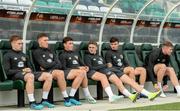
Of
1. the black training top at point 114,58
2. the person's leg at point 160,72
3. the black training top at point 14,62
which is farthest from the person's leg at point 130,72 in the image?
the black training top at point 14,62

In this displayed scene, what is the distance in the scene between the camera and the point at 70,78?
368 inches

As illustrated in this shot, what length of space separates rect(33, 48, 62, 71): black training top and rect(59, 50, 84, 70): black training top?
0.28 metres

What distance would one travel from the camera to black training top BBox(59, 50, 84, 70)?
9781 mm

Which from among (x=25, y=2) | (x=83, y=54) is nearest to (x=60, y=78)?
(x=83, y=54)

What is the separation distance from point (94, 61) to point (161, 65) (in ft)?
5.34

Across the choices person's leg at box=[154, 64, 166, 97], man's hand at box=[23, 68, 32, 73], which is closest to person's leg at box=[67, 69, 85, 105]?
man's hand at box=[23, 68, 32, 73]

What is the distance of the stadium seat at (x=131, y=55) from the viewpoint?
1149 cm

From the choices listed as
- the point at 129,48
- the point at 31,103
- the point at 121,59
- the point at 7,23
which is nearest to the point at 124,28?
the point at 129,48

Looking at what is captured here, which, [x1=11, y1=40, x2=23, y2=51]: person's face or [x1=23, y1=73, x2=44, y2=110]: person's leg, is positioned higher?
[x1=11, y1=40, x2=23, y2=51]: person's face

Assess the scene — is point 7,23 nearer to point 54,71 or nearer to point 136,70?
point 54,71

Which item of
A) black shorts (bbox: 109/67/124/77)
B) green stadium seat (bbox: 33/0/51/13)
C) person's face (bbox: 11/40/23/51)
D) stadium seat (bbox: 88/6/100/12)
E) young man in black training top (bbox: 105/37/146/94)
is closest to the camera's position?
person's face (bbox: 11/40/23/51)

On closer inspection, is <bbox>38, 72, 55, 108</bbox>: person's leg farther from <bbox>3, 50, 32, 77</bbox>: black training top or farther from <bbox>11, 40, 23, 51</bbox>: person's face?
<bbox>11, 40, 23, 51</bbox>: person's face

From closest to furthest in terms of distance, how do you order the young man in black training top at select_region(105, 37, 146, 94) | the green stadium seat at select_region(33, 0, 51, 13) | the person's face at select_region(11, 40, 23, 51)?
the person's face at select_region(11, 40, 23, 51)
the green stadium seat at select_region(33, 0, 51, 13)
the young man in black training top at select_region(105, 37, 146, 94)

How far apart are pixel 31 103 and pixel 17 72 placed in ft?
2.08
